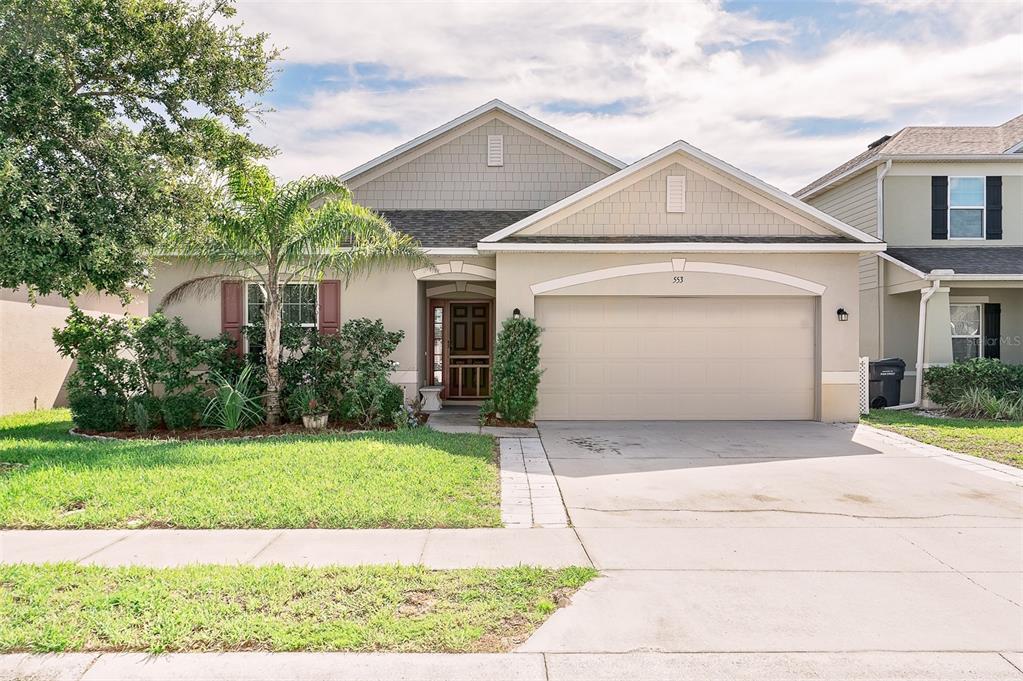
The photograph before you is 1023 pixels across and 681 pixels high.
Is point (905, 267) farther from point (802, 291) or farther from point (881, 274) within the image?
point (802, 291)

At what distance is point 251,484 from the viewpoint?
21.3 ft

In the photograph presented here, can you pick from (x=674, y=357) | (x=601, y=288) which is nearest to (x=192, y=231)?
(x=601, y=288)

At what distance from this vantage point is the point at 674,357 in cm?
1191

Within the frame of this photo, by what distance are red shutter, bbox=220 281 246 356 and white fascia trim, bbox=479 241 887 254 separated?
4825 millimetres

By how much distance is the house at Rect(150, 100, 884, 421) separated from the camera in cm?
1152

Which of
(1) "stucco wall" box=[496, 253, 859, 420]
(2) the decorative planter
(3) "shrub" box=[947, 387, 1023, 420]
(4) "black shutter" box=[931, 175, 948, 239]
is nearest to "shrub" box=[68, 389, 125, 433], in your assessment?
(2) the decorative planter

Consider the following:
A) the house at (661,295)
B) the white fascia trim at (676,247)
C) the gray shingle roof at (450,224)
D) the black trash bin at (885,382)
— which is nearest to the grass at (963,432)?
the black trash bin at (885,382)

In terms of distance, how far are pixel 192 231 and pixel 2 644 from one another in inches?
281

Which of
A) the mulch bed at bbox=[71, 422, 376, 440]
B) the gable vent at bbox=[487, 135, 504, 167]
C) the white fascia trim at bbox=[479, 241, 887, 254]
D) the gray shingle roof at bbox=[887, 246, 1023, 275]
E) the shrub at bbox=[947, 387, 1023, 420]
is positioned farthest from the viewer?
the gable vent at bbox=[487, 135, 504, 167]

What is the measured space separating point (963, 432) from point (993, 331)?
232 inches

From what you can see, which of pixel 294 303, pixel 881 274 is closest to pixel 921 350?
pixel 881 274

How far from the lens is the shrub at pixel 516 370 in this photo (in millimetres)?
10797

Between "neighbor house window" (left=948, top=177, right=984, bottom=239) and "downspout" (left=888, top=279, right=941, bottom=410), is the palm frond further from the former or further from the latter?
"neighbor house window" (left=948, top=177, right=984, bottom=239)

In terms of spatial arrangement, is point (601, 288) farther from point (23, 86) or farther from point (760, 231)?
point (23, 86)
